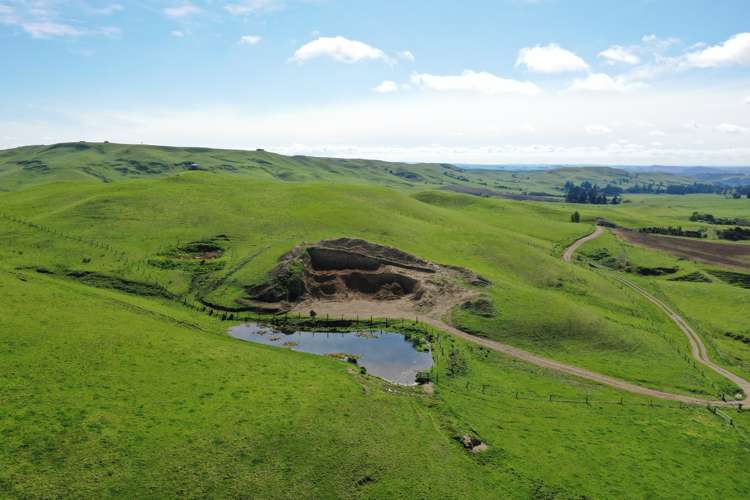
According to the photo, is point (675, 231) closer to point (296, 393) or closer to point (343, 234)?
point (343, 234)

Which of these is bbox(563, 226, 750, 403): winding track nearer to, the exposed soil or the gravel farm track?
the gravel farm track

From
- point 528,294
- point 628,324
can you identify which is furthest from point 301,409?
point 628,324

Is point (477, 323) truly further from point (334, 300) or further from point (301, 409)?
point (301, 409)

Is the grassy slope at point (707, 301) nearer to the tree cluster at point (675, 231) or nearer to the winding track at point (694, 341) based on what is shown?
the winding track at point (694, 341)

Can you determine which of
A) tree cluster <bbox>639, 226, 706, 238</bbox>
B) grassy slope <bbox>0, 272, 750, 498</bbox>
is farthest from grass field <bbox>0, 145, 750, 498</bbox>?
tree cluster <bbox>639, 226, 706, 238</bbox>

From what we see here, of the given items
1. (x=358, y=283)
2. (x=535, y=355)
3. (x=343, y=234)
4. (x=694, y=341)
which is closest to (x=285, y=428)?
(x=535, y=355)

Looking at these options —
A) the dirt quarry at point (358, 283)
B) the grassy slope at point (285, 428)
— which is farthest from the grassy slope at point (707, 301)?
the dirt quarry at point (358, 283)
